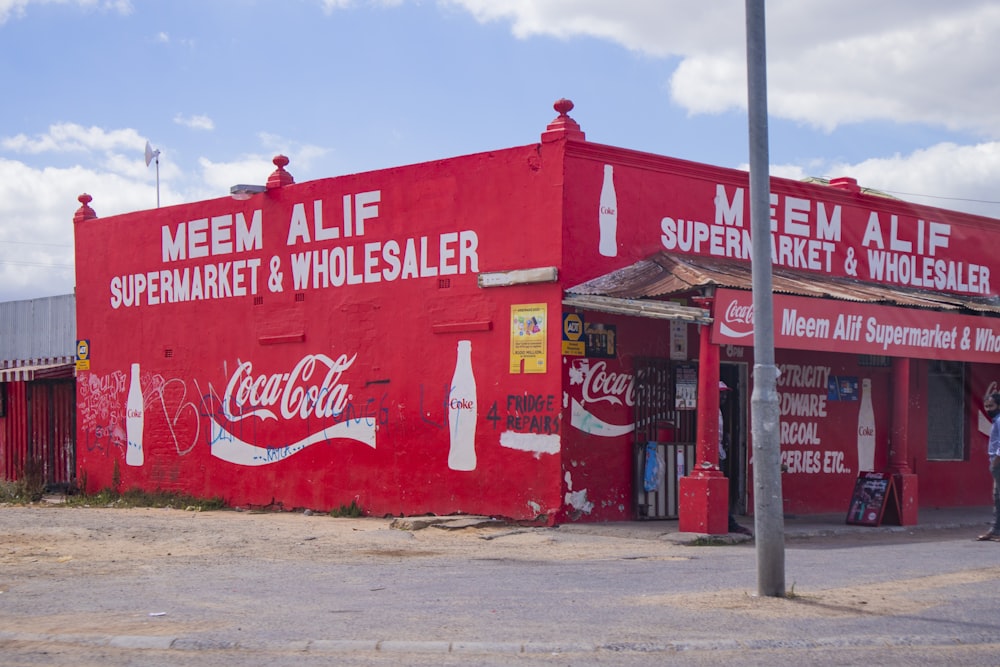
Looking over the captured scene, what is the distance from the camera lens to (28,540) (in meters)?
14.0

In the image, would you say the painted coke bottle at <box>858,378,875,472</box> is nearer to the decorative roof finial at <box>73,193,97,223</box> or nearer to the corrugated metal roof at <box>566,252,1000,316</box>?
the corrugated metal roof at <box>566,252,1000,316</box>

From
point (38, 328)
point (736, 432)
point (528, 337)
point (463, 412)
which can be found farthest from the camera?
point (38, 328)

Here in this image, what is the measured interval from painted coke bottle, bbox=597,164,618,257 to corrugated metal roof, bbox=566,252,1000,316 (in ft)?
1.10

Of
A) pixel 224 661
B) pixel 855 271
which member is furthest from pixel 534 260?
pixel 224 661

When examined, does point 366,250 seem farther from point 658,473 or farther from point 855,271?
point 855,271

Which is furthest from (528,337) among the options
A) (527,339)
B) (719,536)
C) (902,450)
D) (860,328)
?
(902,450)

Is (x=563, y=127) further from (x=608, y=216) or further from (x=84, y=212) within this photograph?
(x=84, y=212)

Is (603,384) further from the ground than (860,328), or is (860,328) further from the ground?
(860,328)

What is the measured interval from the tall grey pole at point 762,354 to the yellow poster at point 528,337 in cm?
595

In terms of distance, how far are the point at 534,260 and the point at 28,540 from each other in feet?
22.7

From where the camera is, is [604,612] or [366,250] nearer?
[604,612]

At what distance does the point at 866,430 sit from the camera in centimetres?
1922

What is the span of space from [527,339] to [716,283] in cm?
262

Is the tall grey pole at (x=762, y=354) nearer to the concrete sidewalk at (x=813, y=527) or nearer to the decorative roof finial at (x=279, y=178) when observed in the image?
the concrete sidewalk at (x=813, y=527)
